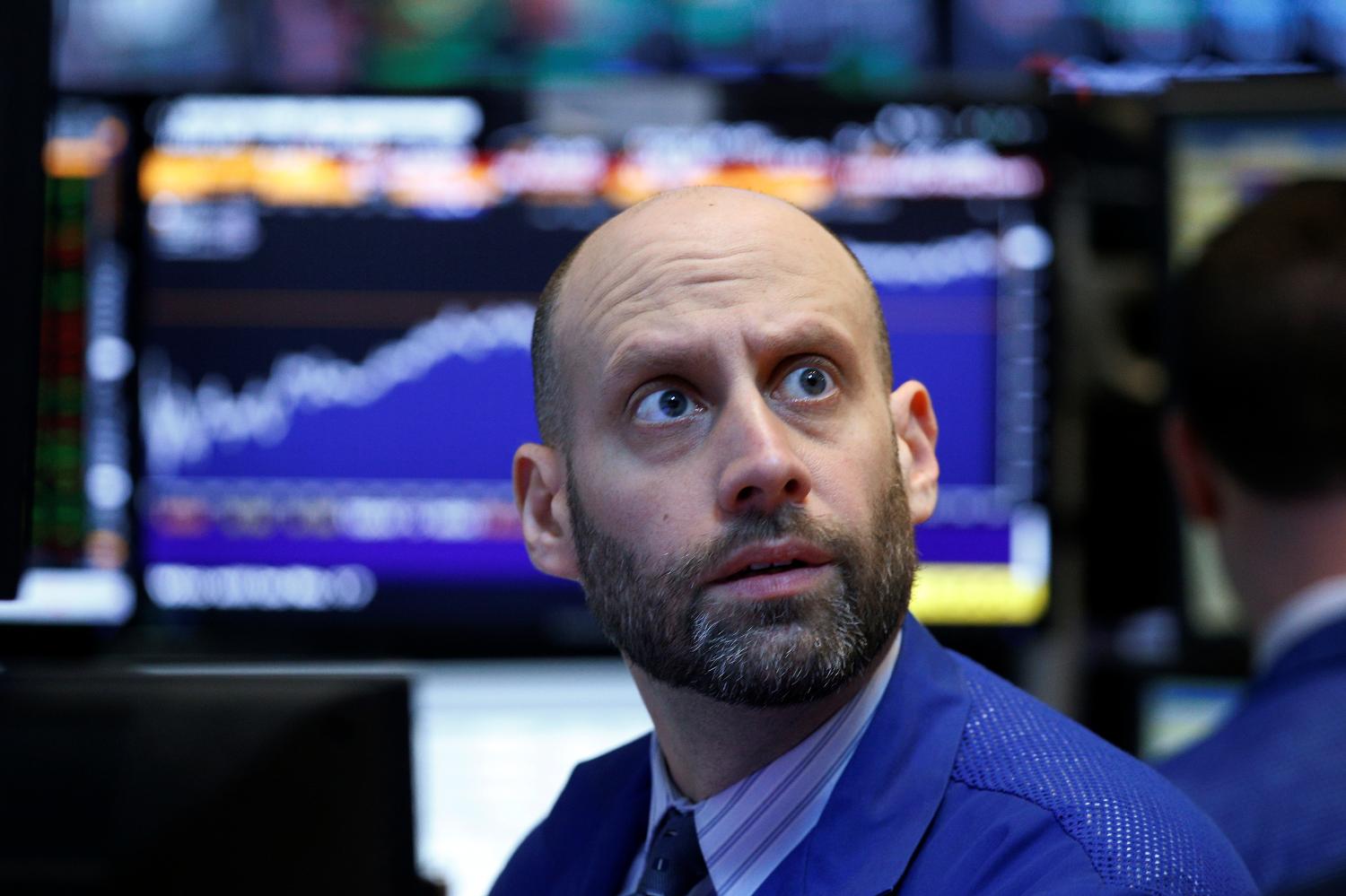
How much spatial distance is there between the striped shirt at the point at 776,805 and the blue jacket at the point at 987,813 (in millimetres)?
23

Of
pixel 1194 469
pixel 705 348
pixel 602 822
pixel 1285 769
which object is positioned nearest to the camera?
pixel 705 348

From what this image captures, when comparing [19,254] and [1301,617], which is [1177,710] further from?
[19,254]

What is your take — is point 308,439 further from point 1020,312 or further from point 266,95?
point 1020,312

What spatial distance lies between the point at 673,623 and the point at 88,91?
5.34 feet

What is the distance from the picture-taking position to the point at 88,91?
2.27 metres

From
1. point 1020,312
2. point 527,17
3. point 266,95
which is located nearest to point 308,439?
point 266,95

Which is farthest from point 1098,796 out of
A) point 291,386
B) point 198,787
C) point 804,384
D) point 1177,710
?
point 291,386

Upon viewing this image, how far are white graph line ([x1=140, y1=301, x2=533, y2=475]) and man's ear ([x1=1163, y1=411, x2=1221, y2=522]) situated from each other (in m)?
0.93

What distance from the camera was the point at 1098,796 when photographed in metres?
0.98

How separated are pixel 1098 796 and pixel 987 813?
71 mm

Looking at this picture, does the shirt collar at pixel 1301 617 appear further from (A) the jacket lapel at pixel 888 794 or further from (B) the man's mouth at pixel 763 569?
(B) the man's mouth at pixel 763 569

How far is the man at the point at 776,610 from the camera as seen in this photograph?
3.25 feet

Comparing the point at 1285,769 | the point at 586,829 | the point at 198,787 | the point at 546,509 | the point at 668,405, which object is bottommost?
A: the point at 1285,769

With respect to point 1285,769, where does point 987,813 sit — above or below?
above
